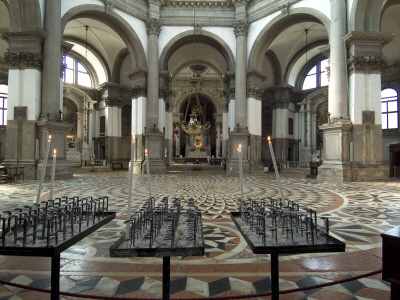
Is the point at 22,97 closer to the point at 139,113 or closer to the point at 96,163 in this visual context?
the point at 139,113

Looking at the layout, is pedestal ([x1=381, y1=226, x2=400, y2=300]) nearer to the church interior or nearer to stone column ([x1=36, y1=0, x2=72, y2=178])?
the church interior

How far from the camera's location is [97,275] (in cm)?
243

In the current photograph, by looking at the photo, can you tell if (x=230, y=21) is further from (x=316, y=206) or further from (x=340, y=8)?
(x=316, y=206)

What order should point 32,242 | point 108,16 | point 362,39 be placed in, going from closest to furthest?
1. point 32,242
2. point 362,39
3. point 108,16

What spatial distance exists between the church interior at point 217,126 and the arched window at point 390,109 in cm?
6

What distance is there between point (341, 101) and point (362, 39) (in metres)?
2.71

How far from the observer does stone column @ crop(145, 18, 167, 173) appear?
615 inches

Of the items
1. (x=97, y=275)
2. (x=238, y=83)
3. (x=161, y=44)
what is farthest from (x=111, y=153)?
(x=97, y=275)

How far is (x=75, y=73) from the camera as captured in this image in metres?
23.2

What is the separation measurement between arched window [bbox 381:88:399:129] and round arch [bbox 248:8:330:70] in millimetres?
8830

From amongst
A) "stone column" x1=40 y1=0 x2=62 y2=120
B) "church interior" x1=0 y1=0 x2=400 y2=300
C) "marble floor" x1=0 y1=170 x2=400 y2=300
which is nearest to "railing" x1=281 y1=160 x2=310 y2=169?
"church interior" x1=0 y1=0 x2=400 y2=300

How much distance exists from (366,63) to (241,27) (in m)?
7.69

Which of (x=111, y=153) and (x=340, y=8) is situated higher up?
(x=340, y=8)

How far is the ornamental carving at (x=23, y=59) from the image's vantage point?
11086mm
